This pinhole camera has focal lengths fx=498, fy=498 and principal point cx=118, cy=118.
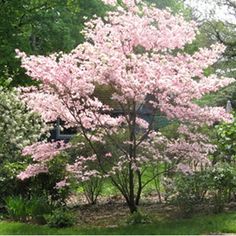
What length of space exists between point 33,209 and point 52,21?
11.1 meters

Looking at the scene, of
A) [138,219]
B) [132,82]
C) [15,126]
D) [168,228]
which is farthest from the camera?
[15,126]

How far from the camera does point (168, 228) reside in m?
7.79

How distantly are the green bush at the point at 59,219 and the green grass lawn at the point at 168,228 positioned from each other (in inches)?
6.0

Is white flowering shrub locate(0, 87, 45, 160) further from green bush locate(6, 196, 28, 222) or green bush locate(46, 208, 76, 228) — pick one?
green bush locate(46, 208, 76, 228)

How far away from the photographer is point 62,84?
8164 millimetres

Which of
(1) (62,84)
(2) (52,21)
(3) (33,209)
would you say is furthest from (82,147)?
(2) (52,21)

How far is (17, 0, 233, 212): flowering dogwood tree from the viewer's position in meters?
8.12

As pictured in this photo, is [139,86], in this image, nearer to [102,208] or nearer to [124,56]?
[124,56]

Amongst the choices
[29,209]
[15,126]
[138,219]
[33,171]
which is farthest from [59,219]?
[15,126]

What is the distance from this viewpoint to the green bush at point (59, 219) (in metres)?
8.52

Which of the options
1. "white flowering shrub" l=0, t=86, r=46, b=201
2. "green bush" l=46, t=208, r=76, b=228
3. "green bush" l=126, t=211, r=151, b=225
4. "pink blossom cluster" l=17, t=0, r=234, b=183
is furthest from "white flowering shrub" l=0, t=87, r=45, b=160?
"green bush" l=126, t=211, r=151, b=225

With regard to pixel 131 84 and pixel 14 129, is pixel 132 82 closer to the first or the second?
pixel 131 84

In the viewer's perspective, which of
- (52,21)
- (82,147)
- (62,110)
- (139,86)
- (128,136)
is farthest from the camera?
(52,21)

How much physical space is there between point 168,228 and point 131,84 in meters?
2.34
